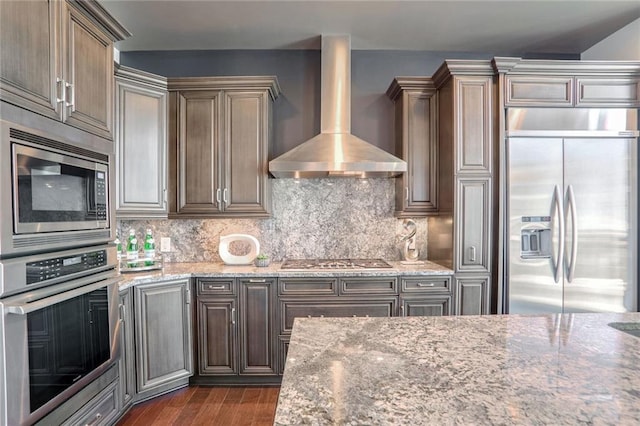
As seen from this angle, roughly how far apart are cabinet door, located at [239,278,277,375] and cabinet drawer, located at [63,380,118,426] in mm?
932

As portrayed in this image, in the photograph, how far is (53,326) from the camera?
4.91 feet

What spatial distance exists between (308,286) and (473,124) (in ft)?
5.87

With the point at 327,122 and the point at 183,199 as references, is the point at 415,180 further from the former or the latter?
the point at 183,199

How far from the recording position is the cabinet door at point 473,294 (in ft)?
8.95

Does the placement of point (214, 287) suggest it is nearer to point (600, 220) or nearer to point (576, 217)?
point (576, 217)

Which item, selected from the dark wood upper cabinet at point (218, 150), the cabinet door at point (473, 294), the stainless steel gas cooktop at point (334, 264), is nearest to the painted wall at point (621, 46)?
the cabinet door at point (473, 294)

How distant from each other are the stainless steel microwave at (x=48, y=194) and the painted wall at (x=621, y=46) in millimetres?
3993

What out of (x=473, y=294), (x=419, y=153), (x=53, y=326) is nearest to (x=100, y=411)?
(x=53, y=326)

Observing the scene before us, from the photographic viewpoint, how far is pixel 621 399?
2.63ft

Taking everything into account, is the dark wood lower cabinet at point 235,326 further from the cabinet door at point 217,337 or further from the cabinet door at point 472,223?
the cabinet door at point 472,223

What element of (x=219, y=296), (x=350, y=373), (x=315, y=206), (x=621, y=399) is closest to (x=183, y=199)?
(x=219, y=296)

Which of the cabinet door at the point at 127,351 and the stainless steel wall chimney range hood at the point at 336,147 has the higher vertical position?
the stainless steel wall chimney range hood at the point at 336,147

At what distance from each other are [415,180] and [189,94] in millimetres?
2058

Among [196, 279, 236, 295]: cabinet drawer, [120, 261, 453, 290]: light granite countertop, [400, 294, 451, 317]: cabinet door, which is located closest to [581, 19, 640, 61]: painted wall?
[120, 261, 453, 290]: light granite countertop
